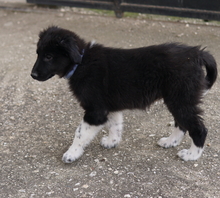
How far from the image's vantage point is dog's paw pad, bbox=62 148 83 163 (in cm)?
387

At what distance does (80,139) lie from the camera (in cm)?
385

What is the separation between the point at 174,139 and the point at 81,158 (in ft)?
3.70

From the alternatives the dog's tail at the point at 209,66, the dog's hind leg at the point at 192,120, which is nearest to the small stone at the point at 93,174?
the dog's hind leg at the point at 192,120

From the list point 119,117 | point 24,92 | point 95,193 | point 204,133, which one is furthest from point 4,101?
point 204,133

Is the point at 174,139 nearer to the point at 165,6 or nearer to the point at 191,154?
the point at 191,154

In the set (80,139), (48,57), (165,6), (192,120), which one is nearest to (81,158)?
(80,139)

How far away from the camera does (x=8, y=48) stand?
696 cm

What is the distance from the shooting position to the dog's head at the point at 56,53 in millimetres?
3621

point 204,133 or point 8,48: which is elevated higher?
point 204,133

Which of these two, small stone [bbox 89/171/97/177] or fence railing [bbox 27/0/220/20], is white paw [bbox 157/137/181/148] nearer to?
small stone [bbox 89/171/97/177]

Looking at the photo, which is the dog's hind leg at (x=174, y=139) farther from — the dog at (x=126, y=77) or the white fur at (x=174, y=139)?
the dog at (x=126, y=77)

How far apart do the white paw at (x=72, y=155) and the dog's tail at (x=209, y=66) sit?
1.60 metres

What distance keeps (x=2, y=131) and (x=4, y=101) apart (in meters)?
0.82

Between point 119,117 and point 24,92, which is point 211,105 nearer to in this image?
point 119,117
